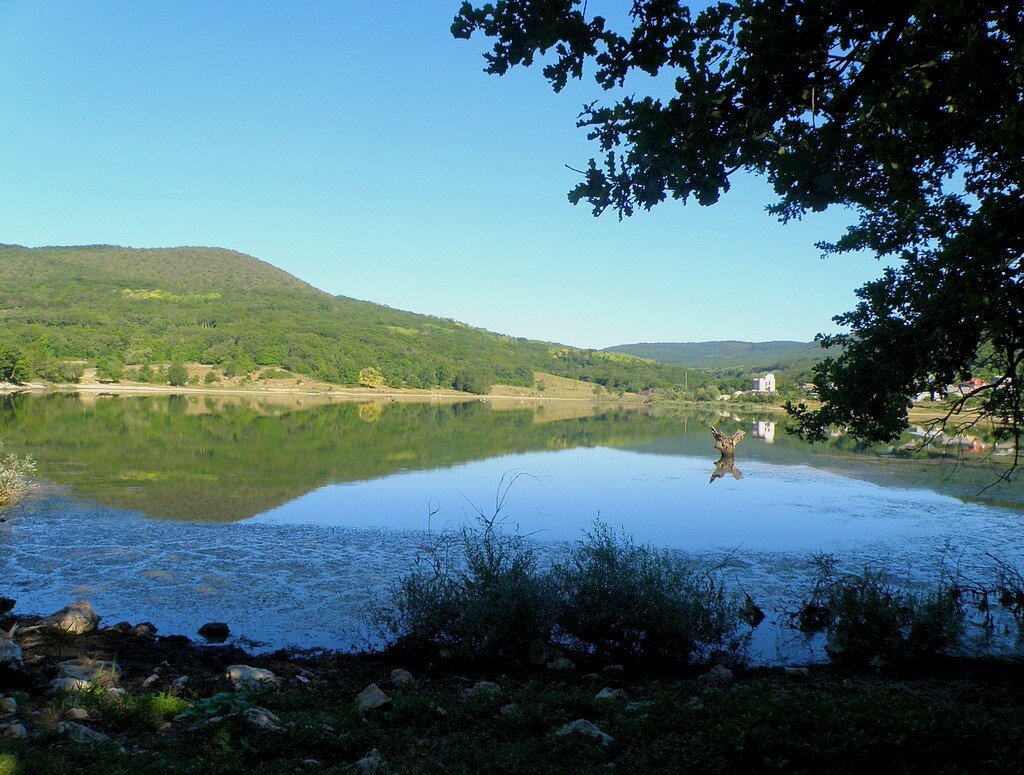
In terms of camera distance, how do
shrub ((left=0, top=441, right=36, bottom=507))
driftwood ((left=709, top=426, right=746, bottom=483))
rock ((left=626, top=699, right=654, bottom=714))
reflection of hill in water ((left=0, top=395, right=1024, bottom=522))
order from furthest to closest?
1. driftwood ((left=709, top=426, right=746, bottom=483))
2. reflection of hill in water ((left=0, top=395, right=1024, bottom=522))
3. shrub ((left=0, top=441, right=36, bottom=507))
4. rock ((left=626, top=699, right=654, bottom=714))

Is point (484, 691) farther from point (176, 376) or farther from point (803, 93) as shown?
point (176, 376)

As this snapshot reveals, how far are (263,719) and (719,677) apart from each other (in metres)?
4.28

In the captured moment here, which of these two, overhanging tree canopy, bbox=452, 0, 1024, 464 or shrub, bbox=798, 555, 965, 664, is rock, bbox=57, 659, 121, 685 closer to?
overhanging tree canopy, bbox=452, 0, 1024, 464

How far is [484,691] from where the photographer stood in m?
6.06

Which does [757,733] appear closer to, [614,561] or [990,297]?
[990,297]

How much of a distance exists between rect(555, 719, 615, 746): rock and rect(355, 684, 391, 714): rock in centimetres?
152

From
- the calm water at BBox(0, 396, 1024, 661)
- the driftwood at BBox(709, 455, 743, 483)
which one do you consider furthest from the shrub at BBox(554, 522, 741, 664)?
the driftwood at BBox(709, 455, 743, 483)

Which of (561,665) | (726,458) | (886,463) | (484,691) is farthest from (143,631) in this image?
(886,463)

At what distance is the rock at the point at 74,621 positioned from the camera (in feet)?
25.2

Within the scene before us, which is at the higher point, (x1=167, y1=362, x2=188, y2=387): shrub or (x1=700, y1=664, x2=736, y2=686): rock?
(x1=167, y1=362, x2=188, y2=387): shrub

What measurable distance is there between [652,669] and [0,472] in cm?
1463

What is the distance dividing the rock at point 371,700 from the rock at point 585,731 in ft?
5.00

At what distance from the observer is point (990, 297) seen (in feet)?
15.7

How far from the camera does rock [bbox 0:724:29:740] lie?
464 cm
